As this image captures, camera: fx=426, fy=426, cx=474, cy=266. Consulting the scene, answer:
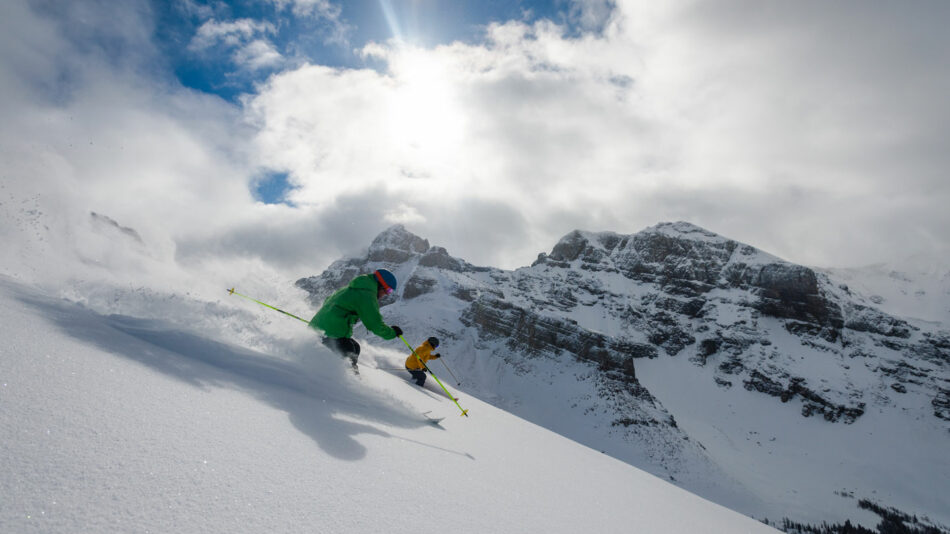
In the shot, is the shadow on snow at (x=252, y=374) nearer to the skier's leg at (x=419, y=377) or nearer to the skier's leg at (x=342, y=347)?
the skier's leg at (x=342, y=347)

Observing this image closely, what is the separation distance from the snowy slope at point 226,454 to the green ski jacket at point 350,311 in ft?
5.18

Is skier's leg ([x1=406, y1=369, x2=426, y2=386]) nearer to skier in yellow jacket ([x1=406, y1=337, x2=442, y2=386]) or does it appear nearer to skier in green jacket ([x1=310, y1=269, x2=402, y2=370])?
skier in yellow jacket ([x1=406, y1=337, x2=442, y2=386])

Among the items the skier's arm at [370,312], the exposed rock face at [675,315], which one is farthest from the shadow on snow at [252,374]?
the exposed rock face at [675,315]

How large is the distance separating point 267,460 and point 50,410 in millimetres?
959

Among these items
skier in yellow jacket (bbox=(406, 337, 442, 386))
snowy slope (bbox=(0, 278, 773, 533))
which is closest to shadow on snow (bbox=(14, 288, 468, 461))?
snowy slope (bbox=(0, 278, 773, 533))

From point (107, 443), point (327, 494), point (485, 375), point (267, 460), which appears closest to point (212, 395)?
point (267, 460)

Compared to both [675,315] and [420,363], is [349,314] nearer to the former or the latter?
[420,363]

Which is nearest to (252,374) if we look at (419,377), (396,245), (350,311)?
(350,311)

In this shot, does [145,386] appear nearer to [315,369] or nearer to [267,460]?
[267,460]

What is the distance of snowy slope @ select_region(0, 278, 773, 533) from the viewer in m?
1.55

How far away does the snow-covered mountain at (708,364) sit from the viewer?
8344cm

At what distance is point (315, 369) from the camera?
5430 mm

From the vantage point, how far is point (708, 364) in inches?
5261

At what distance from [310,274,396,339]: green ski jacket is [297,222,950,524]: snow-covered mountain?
73767mm
